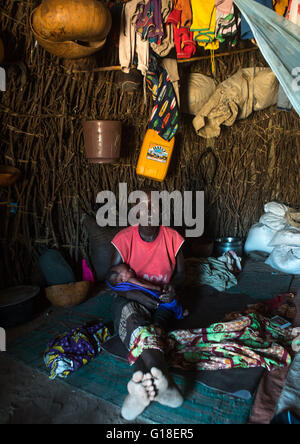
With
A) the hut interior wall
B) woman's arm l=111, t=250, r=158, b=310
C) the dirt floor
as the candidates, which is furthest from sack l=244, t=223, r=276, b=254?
the dirt floor

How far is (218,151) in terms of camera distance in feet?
14.7

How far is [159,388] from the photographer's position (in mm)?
1441

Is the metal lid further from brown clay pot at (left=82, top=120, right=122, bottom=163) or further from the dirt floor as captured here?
brown clay pot at (left=82, top=120, right=122, bottom=163)

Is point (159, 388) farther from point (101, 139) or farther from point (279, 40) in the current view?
point (101, 139)

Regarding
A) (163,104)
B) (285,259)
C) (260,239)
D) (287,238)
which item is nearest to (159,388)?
(163,104)

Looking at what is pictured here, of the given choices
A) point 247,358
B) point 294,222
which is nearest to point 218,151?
point 294,222

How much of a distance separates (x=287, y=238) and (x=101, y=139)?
7.82ft

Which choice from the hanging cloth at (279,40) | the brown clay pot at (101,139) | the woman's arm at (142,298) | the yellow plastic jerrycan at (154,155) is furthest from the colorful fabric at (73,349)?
the hanging cloth at (279,40)

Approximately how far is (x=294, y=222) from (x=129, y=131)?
231cm

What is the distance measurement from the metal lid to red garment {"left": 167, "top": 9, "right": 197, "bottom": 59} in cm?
220

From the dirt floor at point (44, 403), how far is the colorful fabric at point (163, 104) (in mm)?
2362

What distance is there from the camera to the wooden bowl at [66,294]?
2.77 metres

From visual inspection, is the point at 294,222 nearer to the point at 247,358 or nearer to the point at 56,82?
the point at 247,358

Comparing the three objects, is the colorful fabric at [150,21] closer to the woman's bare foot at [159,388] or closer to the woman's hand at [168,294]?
the woman's hand at [168,294]
